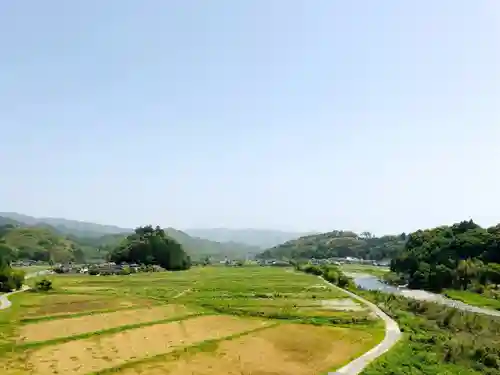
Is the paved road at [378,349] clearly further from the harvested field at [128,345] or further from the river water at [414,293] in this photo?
the river water at [414,293]

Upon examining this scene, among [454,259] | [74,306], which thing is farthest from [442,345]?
[454,259]

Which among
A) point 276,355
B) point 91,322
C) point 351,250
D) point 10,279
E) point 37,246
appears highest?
point 351,250

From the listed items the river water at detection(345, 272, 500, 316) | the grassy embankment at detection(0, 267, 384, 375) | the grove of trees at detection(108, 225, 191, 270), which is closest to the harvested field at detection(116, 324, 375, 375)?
the grassy embankment at detection(0, 267, 384, 375)

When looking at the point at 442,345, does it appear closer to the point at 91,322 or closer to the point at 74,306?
the point at 91,322

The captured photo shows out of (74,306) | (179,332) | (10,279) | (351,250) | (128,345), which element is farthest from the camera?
(351,250)

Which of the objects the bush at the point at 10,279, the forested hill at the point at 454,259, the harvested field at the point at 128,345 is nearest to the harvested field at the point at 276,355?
the harvested field at the point at 128,345

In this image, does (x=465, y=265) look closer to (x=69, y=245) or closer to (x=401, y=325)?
(x=401, y=325)
